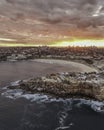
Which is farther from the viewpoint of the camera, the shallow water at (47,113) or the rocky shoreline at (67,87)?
the rocky shoreline at (67,87)

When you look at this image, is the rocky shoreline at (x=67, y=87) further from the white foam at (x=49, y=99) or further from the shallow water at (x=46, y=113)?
the shallow water at (x=46, y=113)

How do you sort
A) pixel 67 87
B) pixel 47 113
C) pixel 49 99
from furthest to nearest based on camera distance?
pixel 67 87 < pixel 49 99 < pixel 47 113

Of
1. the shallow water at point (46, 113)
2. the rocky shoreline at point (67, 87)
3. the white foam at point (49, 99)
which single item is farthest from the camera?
the rocky shoreline at point (67, 87)

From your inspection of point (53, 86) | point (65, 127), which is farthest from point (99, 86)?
point (65, 127)

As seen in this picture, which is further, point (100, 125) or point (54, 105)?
point (54, 105)

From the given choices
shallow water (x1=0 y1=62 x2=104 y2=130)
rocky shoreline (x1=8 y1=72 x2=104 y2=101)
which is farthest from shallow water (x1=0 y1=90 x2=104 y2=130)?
rocky shoreline (x1=8 y1=72 x2=104 y2=101)

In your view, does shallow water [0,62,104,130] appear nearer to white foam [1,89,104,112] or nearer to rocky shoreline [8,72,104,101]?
white foam [1,89,104,112]

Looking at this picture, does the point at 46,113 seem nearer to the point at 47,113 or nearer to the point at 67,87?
the point at 47,113

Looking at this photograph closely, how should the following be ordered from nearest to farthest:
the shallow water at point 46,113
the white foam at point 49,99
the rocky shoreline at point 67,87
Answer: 1. the shallow water at point 46,113
2. the white foam at point 49,99
3. the rocky shoreline at point 67,87

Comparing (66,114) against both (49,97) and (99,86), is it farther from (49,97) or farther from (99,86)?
(99,86)

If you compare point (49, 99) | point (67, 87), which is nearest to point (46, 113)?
point (49, 99)

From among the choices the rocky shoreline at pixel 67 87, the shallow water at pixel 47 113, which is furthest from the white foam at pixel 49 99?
the rocky shoreline at pixel 67 87
